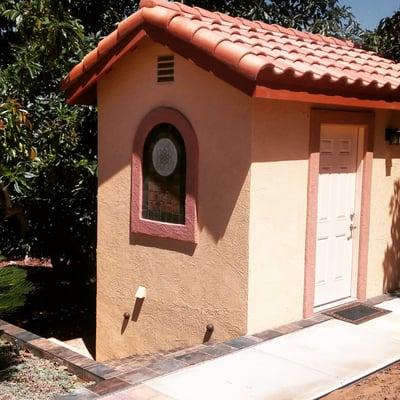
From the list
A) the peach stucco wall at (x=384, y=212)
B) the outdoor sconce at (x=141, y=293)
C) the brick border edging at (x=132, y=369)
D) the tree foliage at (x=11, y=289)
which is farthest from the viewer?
the peach stucco wall at (x=384, y=212)

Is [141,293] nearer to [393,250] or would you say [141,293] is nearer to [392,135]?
[393,250]

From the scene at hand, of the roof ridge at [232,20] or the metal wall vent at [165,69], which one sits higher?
the roof ridge at [232,20]

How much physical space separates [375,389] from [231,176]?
2707mm

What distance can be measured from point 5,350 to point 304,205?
4.07 m

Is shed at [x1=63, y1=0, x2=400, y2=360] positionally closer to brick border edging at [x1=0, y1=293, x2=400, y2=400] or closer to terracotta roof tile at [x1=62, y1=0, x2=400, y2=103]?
terracotta roof tile at [x1=62, y1=0, x2=400, y2=103]

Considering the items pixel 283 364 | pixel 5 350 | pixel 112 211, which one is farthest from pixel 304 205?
pixel 5 350

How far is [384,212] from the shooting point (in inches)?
328

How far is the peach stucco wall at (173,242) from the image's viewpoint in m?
6.57

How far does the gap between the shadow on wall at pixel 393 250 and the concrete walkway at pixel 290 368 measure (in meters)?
1.70

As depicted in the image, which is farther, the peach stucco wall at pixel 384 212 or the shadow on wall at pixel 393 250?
the shadow on wall at pixel 393 250

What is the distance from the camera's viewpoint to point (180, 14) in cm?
694

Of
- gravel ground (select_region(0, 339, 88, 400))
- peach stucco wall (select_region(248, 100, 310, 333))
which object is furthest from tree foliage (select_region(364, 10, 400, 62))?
gravel ground (select_region(0, 339, 88, 400))

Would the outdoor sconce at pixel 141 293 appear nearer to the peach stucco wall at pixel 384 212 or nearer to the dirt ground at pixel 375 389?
the peach stucco wall at pixel 384 212

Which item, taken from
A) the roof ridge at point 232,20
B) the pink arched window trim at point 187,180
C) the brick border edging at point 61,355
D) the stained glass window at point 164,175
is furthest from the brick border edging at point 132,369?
the roof ridge at point 232,20
